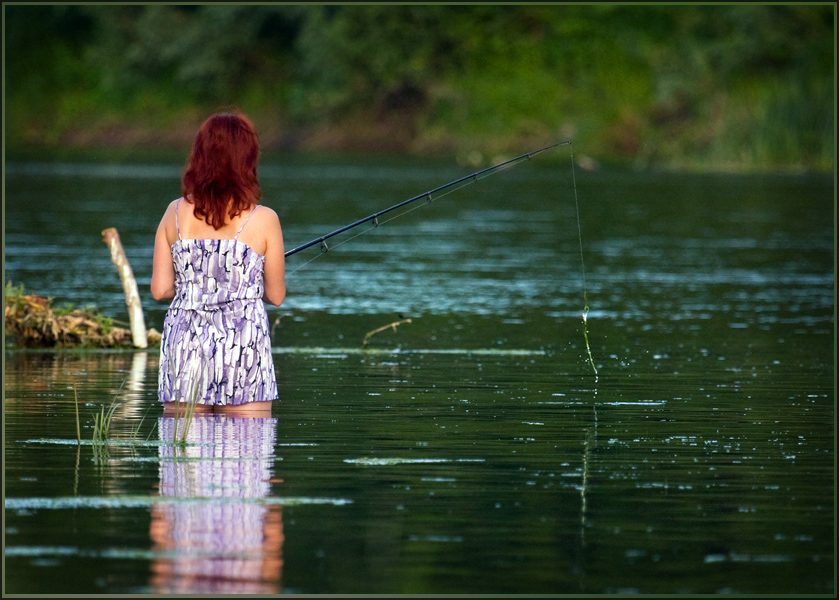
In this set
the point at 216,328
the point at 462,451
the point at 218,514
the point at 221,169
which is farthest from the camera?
the point at 462,451

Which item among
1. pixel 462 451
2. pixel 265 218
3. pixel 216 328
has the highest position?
pixel 265 218

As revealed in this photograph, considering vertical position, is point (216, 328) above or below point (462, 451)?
above

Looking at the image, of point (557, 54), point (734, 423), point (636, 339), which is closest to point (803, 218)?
point (636, 339)

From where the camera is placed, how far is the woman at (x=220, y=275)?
7.48m

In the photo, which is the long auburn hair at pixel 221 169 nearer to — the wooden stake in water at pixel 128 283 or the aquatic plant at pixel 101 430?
the aquatic plant at pixel 101 430

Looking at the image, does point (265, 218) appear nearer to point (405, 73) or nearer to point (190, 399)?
point (190, 399)

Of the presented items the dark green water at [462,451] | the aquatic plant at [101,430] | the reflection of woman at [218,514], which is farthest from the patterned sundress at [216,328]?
the aquatic plant at [101,430]

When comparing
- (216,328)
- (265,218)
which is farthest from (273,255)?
(216,328)

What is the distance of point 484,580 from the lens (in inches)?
A: 240

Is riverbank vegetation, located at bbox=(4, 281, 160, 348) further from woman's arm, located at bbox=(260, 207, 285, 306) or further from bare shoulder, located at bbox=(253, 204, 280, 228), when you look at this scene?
bare shoulder, located at bbox=(253, 204, 280, 228)

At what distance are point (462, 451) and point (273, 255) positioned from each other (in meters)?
1.76

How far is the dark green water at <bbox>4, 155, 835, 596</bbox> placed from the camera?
629cm

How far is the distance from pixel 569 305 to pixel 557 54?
60.3 m

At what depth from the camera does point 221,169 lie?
7.43 m
